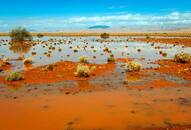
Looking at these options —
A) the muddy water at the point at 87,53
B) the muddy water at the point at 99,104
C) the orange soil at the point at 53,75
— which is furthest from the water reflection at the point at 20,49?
the muddy water at the point at 99,104

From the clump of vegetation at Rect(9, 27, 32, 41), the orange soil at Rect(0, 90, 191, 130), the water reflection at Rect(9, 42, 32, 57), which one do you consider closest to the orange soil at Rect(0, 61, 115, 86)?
the orange soil at Rect(0, 90, 191, 130)

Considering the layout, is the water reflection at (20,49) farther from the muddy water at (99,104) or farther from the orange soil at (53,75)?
the muddy water at (99,104)

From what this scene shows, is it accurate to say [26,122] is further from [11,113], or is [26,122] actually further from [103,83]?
[103,83]

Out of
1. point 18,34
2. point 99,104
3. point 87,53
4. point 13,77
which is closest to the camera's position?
point 99,104

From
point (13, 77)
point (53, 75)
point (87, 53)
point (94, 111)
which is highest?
point (87, 53)

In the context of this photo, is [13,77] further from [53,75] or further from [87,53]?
[87,53]

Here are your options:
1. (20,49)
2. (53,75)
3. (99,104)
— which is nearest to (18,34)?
(20,49)

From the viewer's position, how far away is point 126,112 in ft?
38.6

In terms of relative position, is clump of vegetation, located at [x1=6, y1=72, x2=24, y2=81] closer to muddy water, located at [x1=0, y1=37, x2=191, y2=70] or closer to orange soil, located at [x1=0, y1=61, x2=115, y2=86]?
orange soil, located at [x1=0, y1=61, x2=115, y2=86]

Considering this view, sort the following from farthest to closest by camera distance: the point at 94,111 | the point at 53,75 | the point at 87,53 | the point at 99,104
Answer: the point at 87,53 → the point at 53,75 → the point at 99,104 → the point at 94,111

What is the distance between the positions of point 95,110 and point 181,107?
3.78m

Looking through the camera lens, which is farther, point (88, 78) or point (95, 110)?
point (88, 78)

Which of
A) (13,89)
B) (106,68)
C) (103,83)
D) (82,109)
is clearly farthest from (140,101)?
(106,68)

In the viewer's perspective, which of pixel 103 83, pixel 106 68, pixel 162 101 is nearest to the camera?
pixel 162 101
